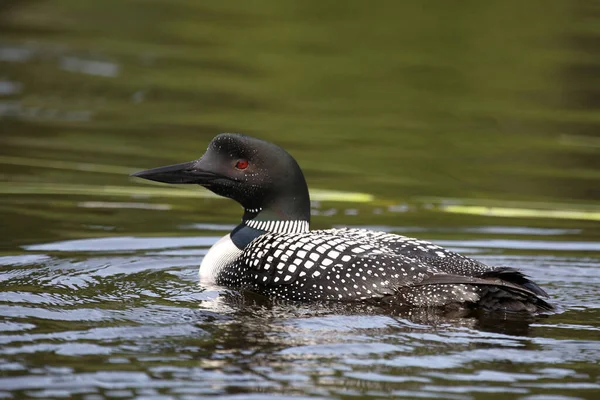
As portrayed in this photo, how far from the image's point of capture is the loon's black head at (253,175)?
5848mm

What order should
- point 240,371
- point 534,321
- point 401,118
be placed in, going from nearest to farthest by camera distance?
point 240,371
point 534,321
point 401,118

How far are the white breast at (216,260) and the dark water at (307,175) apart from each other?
9 cm

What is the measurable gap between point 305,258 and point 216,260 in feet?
2.11

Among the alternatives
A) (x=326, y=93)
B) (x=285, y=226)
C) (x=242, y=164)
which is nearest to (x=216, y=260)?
(x=285, y=226)

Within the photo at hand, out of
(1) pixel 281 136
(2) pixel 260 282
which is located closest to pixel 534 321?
(2) pixel 260 282

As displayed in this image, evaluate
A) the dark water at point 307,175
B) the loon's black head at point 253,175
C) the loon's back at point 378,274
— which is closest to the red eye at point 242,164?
the loon's black head at point 253,175

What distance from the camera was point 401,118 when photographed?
35.8 ft

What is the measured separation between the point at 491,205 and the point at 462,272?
9.11 ft

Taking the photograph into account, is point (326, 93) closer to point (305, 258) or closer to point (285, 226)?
point (285, 226)

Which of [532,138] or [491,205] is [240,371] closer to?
[491,205]

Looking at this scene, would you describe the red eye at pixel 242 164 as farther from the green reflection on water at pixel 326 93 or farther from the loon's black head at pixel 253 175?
the green reflection on water at pixel 326 93

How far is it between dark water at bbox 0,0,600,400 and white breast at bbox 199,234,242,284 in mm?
90

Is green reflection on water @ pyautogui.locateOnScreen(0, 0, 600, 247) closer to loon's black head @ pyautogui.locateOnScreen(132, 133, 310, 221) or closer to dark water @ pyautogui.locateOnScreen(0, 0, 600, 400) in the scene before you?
dark water @ pyautogui.locateOnScreen(0, 0, 600, 400)

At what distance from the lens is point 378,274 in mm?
5238
